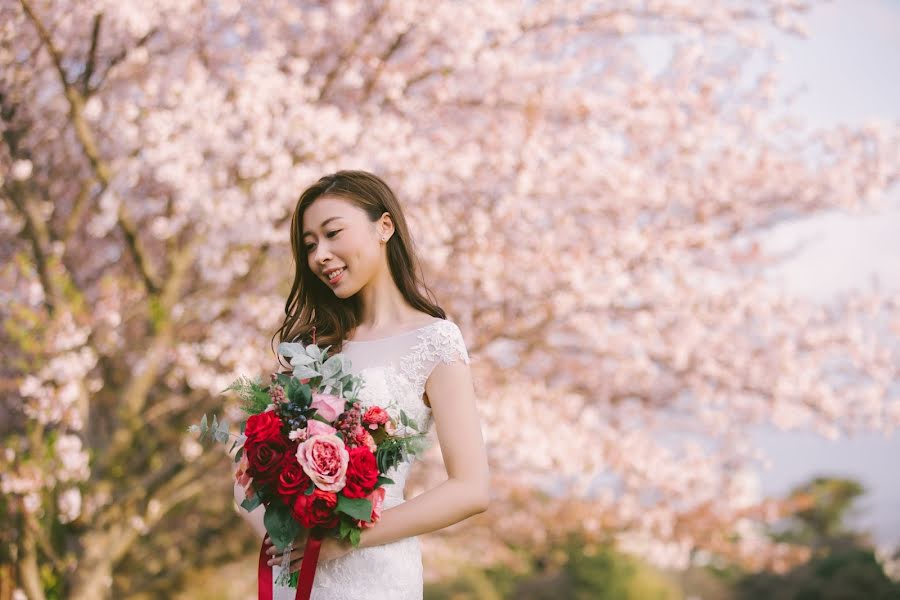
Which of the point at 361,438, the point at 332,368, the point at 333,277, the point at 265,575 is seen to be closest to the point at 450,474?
the point at 361,438

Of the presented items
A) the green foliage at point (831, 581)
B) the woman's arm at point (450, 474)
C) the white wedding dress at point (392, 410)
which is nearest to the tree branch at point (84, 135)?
the white wedding dress at point (392, 410)

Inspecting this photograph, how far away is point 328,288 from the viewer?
2.95 m

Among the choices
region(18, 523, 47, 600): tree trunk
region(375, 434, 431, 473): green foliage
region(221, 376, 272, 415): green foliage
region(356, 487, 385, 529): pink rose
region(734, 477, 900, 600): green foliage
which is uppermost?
region(221, 376, 272, 415): green foliage

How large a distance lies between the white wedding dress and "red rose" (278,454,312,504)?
276mm

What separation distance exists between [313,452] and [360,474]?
12 cm

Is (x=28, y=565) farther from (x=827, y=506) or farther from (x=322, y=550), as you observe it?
(x=827, y=506)

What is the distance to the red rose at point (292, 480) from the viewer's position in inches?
87.6

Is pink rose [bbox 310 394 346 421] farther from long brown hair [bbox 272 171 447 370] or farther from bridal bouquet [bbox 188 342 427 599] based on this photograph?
long brown hair [bbox 272 171 447 370]

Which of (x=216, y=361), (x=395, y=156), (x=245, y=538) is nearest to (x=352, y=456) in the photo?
(x=395, y=156)

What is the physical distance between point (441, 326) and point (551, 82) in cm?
556

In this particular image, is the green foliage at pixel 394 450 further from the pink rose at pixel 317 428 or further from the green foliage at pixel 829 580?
the green foliage at pixel 829 580

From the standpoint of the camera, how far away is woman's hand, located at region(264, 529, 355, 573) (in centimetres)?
233

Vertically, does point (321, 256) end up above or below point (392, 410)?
above

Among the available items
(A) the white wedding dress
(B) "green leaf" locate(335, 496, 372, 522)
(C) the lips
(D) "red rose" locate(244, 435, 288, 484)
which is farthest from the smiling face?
(B) "green leaf" locate(335, 496, 372, 522)
